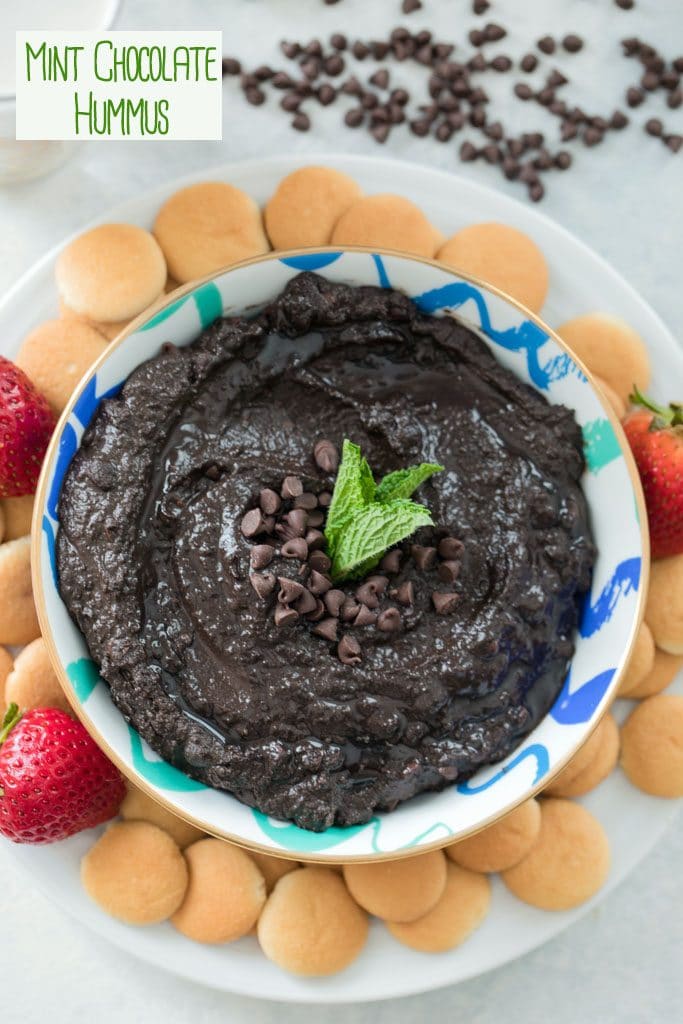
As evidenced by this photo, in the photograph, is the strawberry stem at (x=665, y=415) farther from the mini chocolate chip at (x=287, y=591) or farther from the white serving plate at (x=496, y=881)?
the mini chocolate chip at (x=287, y=591)

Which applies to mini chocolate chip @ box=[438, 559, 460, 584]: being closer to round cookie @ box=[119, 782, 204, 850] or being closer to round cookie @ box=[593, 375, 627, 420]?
round cookie @ box=[593, 375, 627, 420]

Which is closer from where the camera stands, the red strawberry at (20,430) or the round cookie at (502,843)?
the red strawberry at (20,430)

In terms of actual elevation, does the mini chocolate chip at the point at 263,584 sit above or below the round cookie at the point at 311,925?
above

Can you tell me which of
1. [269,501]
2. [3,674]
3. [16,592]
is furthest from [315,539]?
[3,674]

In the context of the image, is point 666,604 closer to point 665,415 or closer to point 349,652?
point 665,415

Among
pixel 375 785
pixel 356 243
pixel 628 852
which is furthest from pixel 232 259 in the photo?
pixel 628 852

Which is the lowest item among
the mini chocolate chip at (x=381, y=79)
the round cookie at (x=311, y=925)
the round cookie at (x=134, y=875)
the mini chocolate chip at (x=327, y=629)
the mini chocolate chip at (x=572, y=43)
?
the round cookie at (x=311, y=925)

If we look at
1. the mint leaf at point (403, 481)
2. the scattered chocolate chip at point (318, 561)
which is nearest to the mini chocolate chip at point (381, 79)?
the mint leaf at point (403, 481)
